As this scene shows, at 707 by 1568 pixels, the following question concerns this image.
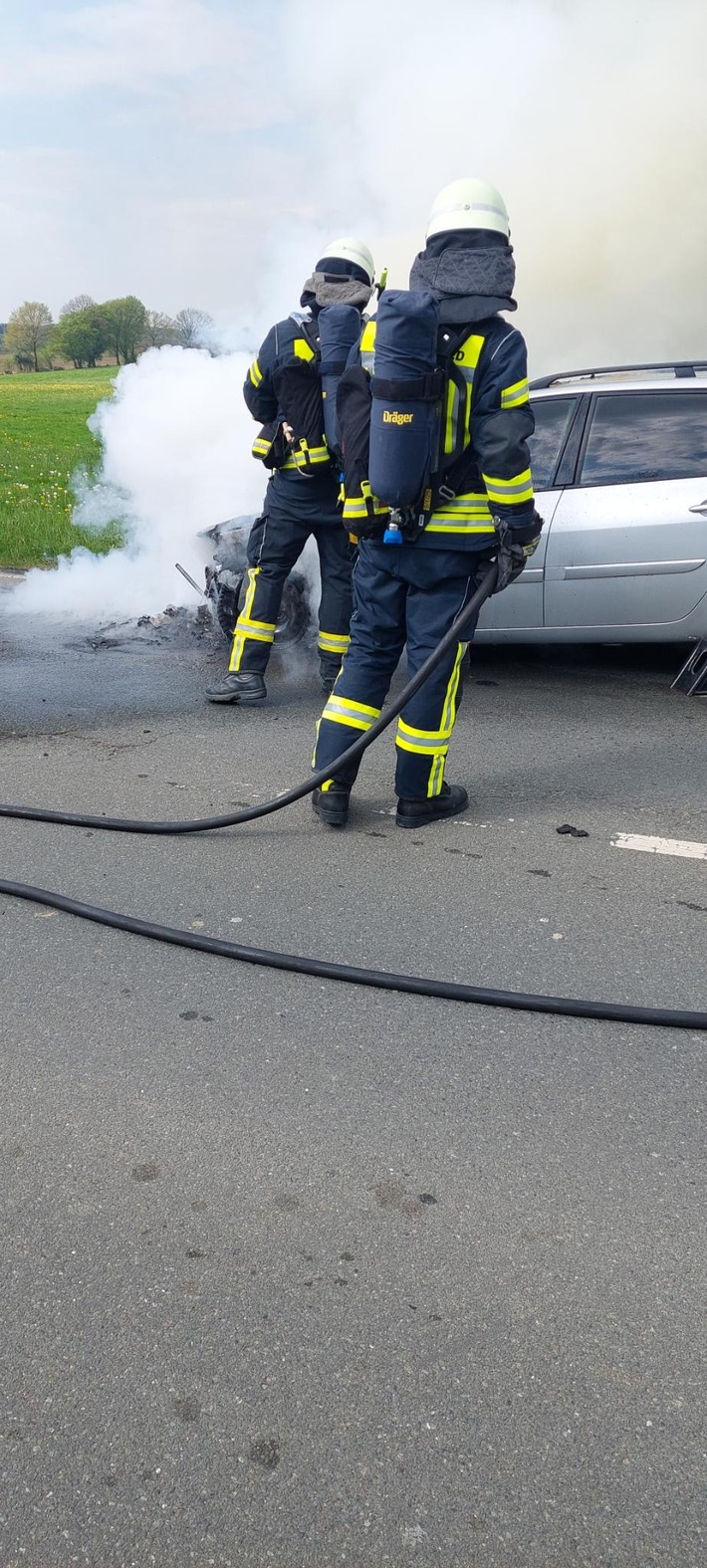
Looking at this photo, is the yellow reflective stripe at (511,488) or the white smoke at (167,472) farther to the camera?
the white smoke at (167,472)

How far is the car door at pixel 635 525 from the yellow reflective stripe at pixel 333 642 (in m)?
1.01

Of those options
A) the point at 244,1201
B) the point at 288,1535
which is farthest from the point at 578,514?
the point at 288,1535

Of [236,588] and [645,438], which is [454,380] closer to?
[645,438]

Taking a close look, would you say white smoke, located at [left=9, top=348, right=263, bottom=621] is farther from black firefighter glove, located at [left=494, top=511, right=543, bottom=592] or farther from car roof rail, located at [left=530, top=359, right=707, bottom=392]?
black firefighter glove, located at [left=494, top=511, right=543, bottom=592]

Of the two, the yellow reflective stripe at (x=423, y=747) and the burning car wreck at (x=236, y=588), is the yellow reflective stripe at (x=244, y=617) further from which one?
the yellow reflective stripe at (x=423, y=747)

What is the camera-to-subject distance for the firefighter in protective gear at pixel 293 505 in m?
5.39

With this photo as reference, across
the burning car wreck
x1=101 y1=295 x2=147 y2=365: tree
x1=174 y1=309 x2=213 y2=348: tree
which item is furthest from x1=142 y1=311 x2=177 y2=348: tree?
x1=101 y1=295 x2=147 y2=365: tree

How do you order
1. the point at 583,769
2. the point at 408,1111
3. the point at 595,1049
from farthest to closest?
the point at 583,769, the point at 595,1049, the point at 408,1111

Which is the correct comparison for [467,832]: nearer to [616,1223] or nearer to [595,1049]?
[595,1049]

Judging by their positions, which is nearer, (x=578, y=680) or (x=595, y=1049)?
(x=595, y=1049)

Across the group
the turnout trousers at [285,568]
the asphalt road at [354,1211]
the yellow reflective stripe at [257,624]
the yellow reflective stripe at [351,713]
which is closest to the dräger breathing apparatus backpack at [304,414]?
the turnout trousers at [285,568]

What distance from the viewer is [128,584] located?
849 cm

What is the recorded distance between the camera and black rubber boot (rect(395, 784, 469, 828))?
4.36 metres

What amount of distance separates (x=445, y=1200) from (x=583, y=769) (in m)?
2.83
